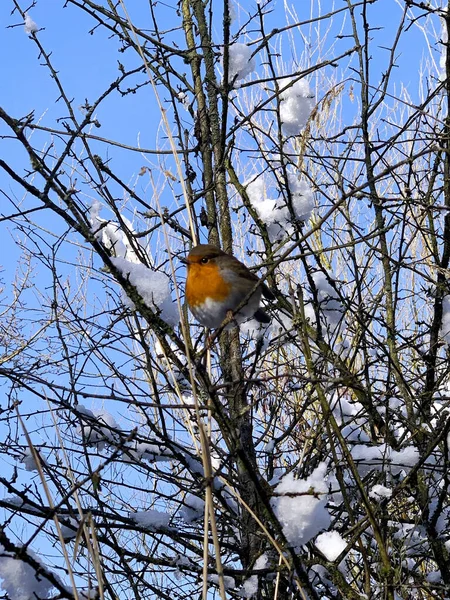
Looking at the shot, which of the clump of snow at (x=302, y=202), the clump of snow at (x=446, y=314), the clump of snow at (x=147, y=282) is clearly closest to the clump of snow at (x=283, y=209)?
the clump of snow at (x=302, y=202)

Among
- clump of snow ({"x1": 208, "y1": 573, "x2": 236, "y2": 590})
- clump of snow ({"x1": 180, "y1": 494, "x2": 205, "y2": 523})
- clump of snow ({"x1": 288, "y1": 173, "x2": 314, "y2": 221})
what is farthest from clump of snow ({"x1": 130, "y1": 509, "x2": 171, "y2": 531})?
clump of snow ({"x1": 288, "y1": 173, "x2": 314, "y2": 221})

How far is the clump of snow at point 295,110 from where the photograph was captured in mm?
3994

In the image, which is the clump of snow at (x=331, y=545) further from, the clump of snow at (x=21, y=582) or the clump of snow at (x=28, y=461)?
the clump of snow at (x=28, y=461)

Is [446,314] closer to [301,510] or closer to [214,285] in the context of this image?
[214,285]

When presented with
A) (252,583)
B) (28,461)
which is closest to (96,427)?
(28,461)

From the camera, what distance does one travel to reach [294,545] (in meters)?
1.94

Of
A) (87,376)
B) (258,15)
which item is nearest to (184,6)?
(258,15)

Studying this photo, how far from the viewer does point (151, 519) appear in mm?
2875

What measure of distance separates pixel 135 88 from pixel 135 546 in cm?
261

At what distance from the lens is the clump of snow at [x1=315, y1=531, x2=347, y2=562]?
2.42m

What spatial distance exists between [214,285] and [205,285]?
4cm

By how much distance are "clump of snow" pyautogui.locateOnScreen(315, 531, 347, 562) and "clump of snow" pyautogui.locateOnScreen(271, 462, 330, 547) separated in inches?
20.1

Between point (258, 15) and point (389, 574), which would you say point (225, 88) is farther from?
point (389, 574)

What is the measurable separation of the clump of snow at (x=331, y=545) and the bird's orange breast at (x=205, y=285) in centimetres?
94
